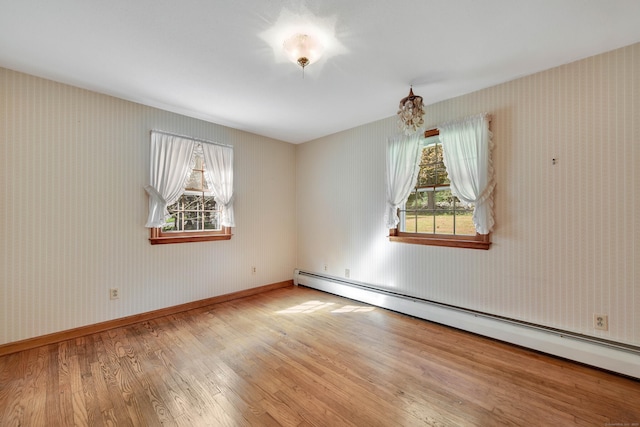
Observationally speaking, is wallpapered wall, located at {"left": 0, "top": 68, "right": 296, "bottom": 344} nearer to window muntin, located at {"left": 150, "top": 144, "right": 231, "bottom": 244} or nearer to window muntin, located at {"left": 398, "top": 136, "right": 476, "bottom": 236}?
window muntin, located at {"left": 150, "top": 144, "right": 231, "bottom": 244}

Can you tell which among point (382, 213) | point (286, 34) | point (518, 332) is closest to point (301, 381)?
point (518, 332)

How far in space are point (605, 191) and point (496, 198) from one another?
76cm

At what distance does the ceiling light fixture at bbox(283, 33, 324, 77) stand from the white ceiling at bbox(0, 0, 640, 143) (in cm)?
10

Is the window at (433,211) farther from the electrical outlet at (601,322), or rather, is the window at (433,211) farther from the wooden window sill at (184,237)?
the wooden window sill at (184,237)

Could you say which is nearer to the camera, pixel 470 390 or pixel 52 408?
pixel 52 408

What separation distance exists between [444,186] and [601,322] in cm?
177

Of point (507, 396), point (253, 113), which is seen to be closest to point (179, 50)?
point (253, 113)

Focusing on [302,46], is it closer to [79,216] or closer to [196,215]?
[196,215]

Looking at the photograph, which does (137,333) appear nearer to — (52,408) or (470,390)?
(52,408)

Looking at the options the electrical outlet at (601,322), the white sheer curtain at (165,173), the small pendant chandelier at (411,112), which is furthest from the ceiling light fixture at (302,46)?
the electrical outlet at (601,322)

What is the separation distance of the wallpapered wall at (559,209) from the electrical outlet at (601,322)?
→ 0.10 ft

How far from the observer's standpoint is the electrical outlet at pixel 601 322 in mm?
2117

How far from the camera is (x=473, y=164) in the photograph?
8.98ft

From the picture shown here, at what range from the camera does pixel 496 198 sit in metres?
2.66
